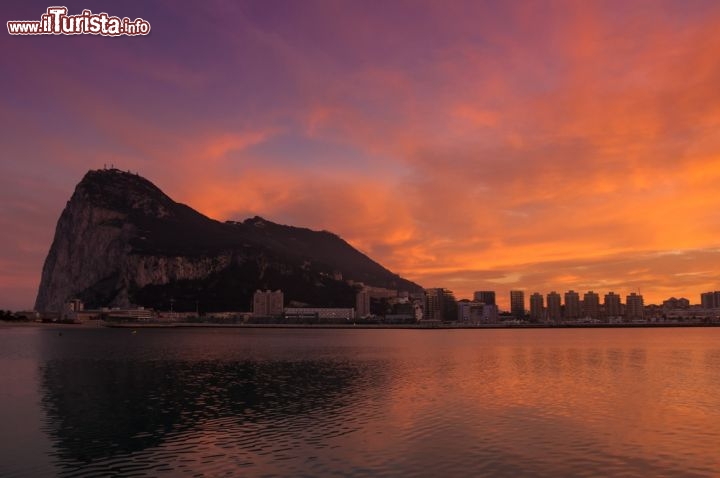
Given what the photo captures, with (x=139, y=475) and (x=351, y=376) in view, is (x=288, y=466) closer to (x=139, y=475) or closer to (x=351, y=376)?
(x=139, y=475)

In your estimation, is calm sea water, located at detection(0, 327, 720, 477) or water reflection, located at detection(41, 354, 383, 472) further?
water reflection, located at detection(41, 354, 383, 472)

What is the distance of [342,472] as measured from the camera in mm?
35625

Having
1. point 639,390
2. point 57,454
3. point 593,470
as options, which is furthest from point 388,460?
A: point 639,390

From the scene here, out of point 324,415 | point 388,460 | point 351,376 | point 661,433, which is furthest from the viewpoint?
point 351,376

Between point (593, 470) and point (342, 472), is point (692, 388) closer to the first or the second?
point (593, 470)

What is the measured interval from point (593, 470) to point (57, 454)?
37232 mm

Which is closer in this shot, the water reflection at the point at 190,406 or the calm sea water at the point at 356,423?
the calm sea water at the point at 356,423

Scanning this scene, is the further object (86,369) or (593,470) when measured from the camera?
(86,369)

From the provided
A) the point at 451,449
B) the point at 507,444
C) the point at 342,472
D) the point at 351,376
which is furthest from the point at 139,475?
the point at 351,376

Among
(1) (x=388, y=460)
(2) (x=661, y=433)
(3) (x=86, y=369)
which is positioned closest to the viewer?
(1) (x=388, y=460)

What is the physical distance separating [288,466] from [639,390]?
5633cm

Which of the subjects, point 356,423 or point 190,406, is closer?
point 356,423

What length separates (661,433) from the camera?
47938 millimetres

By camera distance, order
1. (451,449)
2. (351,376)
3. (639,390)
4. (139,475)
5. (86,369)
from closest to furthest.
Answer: (139,475)
(451,449)
(639,390)
(351,376)
(86,369)
